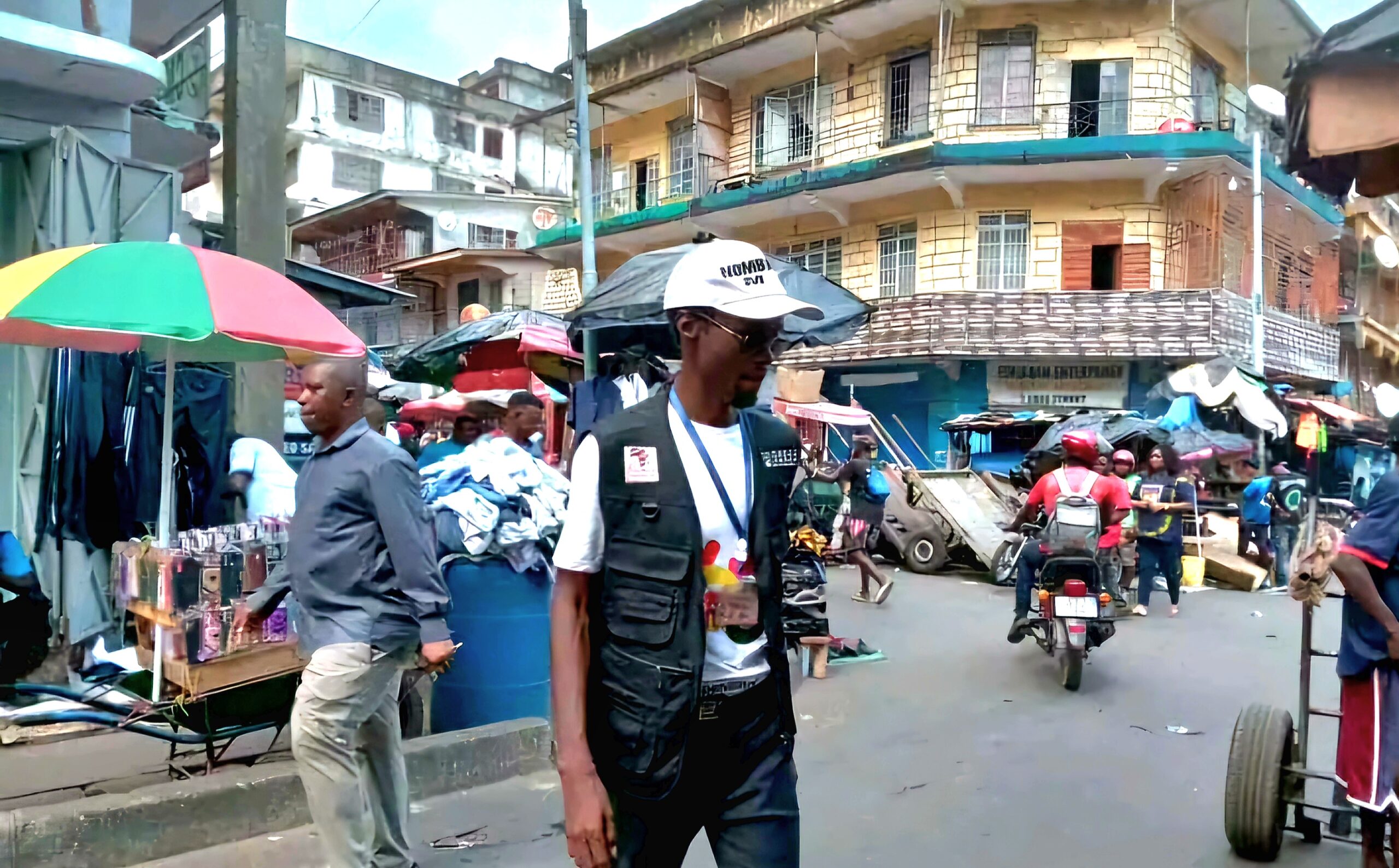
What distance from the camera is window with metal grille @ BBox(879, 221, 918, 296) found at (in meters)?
21.3

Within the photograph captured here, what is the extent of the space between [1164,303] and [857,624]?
12.7 meters

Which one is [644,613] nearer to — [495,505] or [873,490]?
[495,505]

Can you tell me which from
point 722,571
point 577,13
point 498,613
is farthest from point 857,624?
point 577,13

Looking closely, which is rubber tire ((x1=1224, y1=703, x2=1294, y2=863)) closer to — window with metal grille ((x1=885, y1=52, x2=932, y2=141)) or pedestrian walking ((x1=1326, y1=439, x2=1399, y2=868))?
pedestrian walking ((x1=1326, y1=439, x2=1399, y2=868))

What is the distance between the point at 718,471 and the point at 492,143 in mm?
39259

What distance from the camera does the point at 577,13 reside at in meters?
13.3

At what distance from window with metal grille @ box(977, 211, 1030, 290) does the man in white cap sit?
19305 mm

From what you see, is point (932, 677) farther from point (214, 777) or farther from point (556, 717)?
point (556, 717)

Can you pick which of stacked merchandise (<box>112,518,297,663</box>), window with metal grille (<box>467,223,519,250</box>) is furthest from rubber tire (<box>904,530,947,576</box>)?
window with metal grille (<box>467,223,519,250</box>)

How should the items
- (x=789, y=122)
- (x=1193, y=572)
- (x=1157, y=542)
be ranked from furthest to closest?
(x=789, y=122)
(x=1193, y=572)
(x=1157, y=542)

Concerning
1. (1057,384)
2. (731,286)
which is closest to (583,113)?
(1057,384)

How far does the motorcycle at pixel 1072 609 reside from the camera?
6934mm

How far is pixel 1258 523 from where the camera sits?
12633 millimetres

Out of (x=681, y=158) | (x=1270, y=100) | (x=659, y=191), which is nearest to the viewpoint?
(x=1270, y=100)
